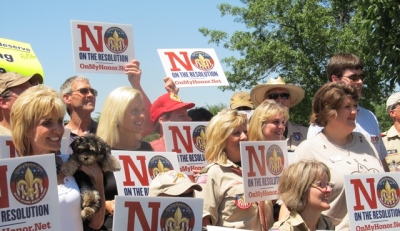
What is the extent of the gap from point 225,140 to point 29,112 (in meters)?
1.72

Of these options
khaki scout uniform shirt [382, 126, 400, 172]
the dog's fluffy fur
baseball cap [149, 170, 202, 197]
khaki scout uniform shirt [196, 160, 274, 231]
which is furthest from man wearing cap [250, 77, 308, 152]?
the dog's fluffy fur

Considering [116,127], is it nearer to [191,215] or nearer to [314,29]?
[191,215]

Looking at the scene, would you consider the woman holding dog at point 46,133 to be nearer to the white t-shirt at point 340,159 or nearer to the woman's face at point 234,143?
the woman's face at point 234,143

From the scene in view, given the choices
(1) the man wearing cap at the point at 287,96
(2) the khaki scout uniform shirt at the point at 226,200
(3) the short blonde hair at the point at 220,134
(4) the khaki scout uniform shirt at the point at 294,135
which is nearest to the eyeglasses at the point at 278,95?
(1) the man wearing cap at the point at 287,96

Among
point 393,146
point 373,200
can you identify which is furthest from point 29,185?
point 393,146

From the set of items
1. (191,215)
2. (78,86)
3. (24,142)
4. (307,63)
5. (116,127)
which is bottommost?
(191,215)

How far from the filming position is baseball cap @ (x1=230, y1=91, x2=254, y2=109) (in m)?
8.05

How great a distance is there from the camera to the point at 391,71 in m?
10.6

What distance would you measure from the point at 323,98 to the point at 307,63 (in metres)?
20.2

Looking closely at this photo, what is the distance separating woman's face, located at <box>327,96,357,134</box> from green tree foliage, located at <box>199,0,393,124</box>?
60.6 ft

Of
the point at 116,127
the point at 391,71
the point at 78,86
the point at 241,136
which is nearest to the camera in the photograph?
the point at 241,136

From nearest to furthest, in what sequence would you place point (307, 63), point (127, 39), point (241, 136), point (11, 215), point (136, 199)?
point (11, 215), point (136, 199), point (241, 136), point (127, 39), point (307, 63)

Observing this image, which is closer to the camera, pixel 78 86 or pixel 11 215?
pixel 11 215

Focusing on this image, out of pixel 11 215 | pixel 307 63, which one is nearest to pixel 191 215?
pixel 11 215
